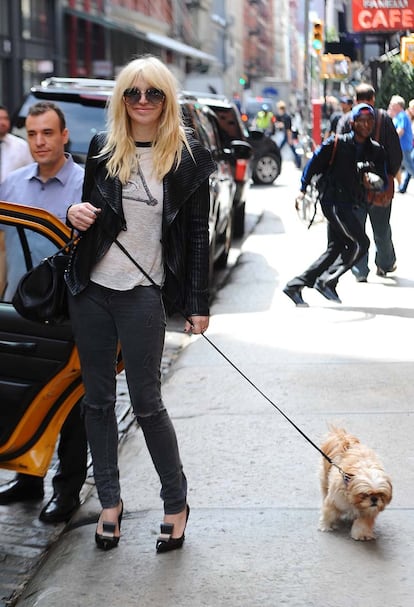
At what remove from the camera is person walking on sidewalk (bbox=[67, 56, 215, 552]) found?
4211 mm

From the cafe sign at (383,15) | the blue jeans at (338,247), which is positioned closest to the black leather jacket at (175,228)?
the blue jeans at (338,247)

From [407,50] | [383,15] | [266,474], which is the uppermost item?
[383,15]

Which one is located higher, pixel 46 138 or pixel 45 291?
pixel 46 138

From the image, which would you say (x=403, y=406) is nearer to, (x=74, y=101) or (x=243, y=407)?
(x=243, y=407)

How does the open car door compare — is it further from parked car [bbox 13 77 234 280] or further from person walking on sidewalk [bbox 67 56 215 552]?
parked car [bbox 13 77 234 280]

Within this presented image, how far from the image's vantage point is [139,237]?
425 cm

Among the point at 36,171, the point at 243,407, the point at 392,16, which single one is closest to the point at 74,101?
the point at 243,407

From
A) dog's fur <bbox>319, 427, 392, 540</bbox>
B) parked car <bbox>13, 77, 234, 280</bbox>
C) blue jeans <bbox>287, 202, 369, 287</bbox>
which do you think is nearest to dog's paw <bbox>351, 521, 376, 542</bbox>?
dog's fur <bbox>319, 427, 392, 540</bbox>

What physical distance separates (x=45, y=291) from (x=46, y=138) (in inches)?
49.2

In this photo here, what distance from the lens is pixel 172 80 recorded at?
425 cm

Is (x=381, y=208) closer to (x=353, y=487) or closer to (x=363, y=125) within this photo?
(x=363, y=125)

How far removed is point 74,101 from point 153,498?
19.9 feet

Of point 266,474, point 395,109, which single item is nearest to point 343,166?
point 266,474

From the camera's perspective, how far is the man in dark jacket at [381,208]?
1055cm
